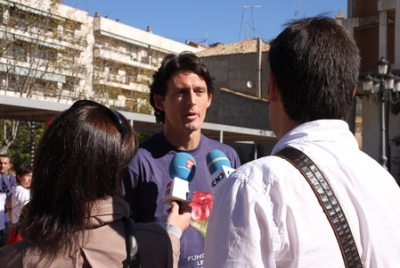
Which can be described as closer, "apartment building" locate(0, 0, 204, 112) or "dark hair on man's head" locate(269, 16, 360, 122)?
"dark hair on man's head" locate(269, 16, 360, 122)

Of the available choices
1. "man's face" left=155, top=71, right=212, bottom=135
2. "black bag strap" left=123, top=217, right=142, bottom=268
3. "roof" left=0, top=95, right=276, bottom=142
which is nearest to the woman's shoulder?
"black bag strap" left=123, top=217, right=142, bottom=268

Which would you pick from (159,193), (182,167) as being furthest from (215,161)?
(159,193)

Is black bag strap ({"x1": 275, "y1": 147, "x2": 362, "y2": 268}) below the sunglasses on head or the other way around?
Answer: below

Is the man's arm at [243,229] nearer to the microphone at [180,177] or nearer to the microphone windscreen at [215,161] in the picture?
the microphone at [180,177]

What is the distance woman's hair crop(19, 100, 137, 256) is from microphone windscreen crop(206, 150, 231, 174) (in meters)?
0.89

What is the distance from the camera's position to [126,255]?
6.09 feet

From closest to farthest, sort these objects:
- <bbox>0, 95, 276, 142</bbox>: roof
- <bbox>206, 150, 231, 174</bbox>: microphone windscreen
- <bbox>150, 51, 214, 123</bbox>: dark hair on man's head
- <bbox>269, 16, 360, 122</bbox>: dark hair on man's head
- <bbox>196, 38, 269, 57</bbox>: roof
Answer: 1. <bbox>269, 16, 360, 122</bbox>: dark hair on man's head
2. <bbox>206, 150, 231, 174</bbox>: microphone windscreen
3. <bbox>150, 51, 214, 123</bbox>: dark hair on man's head
4. <bbox>0, 95, 276, 142</bbox>: roof
5. <bbox>196, 38, 269, 57</bbox>: roof

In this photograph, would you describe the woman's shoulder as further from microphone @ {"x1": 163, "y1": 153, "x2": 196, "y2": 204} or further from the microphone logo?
the microphone logo

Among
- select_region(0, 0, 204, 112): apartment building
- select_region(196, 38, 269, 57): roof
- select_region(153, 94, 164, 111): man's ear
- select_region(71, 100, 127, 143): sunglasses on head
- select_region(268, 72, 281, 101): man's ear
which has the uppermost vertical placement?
select_region(196, 38, 269, 57): roof

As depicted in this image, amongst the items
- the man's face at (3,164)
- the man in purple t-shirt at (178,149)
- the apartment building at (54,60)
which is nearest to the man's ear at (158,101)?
the man in purple t-shirt at (178,149)

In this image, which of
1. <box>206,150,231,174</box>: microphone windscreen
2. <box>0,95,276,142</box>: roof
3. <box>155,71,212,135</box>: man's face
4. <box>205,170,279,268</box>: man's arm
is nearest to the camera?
<box>205,170,279,268</box>: man's arm

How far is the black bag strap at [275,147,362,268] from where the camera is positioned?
153 cm

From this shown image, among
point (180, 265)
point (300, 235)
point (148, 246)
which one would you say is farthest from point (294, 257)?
point (180, 265)

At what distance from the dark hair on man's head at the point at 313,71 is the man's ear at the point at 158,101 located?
63.7 inches
